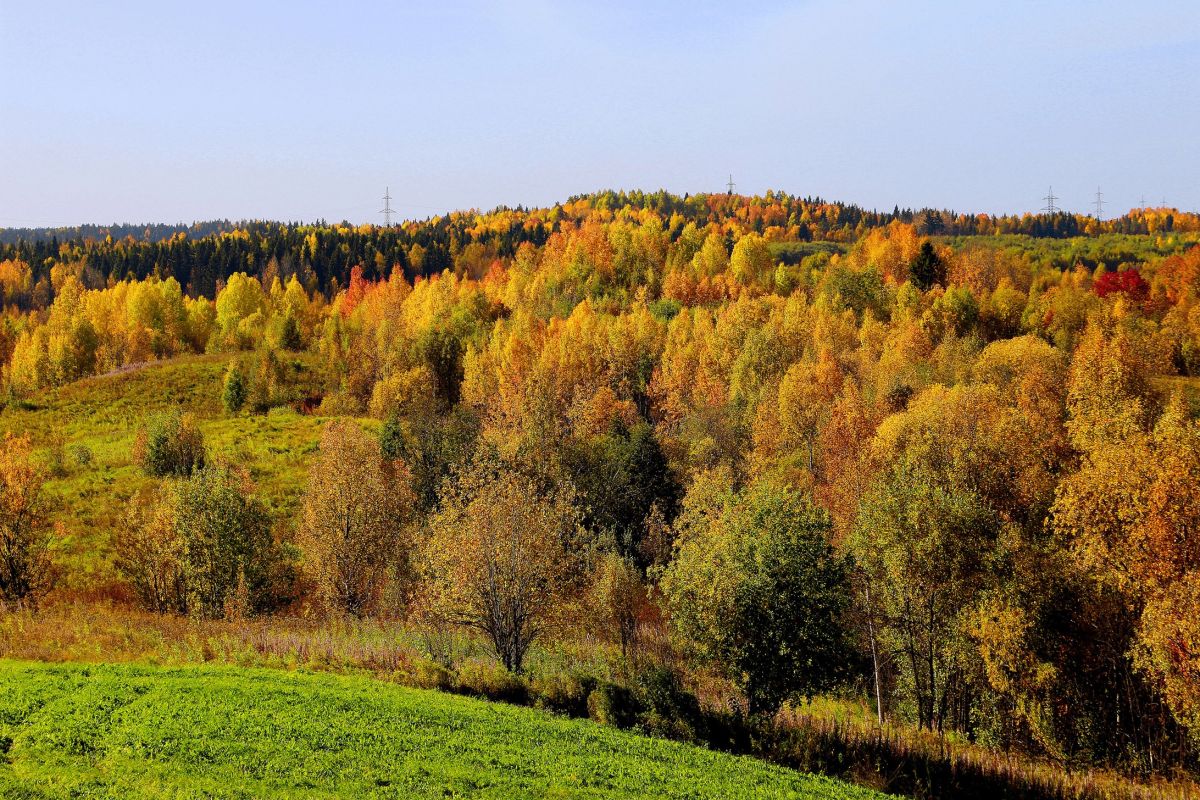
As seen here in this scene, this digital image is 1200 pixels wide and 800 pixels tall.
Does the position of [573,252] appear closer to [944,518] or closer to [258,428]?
[258,428]

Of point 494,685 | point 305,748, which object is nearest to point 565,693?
point 494,685

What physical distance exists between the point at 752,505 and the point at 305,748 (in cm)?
2427

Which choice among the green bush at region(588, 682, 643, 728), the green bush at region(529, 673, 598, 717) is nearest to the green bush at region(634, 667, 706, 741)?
the green bush at region(588, 682, 643, 728)

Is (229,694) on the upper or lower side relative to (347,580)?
upper

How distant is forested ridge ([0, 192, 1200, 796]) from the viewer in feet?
108

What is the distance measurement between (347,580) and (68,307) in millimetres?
158021

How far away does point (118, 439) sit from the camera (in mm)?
90188

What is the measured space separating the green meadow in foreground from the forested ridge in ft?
19.2

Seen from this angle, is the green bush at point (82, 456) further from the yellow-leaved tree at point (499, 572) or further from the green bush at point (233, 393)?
the yellow-leaved tree at point (499, 572)

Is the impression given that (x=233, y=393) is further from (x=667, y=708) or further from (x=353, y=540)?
(x=667, y=708)

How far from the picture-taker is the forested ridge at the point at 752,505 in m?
32.9

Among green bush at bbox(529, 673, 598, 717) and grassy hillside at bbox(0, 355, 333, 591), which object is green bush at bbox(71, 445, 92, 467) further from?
green bush at bbox(529, 673, 598, 717)

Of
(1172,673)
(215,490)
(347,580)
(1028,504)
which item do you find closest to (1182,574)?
(1172,673)

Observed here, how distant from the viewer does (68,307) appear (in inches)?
6599
